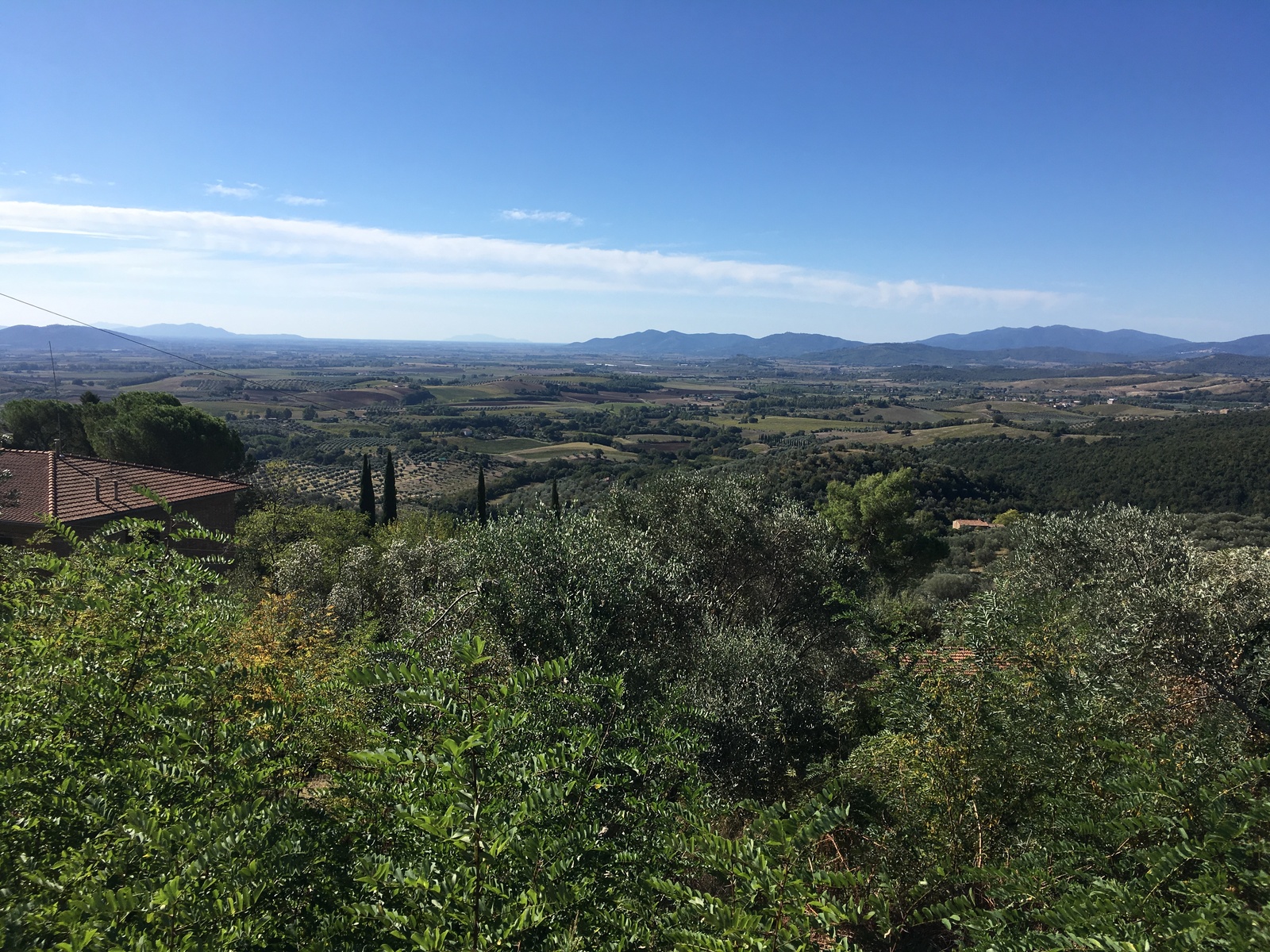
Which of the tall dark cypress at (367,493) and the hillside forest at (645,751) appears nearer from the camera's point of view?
the hillside forest at (645,751)

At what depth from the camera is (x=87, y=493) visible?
2484 cm

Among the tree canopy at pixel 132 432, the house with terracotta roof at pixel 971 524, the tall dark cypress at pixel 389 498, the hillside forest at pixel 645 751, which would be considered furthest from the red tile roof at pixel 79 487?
the house with terracotta roof at pixel 971 524

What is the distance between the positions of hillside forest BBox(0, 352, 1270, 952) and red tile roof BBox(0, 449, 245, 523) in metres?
9.50

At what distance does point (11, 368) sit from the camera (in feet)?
597

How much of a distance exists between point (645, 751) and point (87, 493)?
28596 mm

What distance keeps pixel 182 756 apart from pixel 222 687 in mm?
1871

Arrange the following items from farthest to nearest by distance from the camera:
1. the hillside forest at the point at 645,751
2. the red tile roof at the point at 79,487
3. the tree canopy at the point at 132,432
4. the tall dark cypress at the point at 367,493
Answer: the tree canopy at the point at 132,432 → the tall dark cypress at the point at 367,493 → the red tile roof at the point at 79,487 → the hillside forest at the point at 645,751

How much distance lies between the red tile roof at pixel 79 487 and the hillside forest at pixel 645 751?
9.50 metres

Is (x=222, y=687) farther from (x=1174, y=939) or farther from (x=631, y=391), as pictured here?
(x=631, y=391)

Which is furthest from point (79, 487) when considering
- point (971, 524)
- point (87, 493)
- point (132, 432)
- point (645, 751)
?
point (971, 524)

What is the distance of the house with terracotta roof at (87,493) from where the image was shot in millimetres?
23000

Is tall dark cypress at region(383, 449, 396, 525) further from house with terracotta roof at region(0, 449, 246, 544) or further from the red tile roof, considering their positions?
the red tile roof

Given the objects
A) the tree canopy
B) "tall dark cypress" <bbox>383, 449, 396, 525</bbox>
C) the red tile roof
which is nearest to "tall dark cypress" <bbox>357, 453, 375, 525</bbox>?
"tall dark cypress" <bbox>383, 449, 396, 525</bbox>

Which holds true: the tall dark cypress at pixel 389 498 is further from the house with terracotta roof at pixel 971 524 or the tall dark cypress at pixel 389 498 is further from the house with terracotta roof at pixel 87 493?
the house with terracotta roof at pixel 971 524
